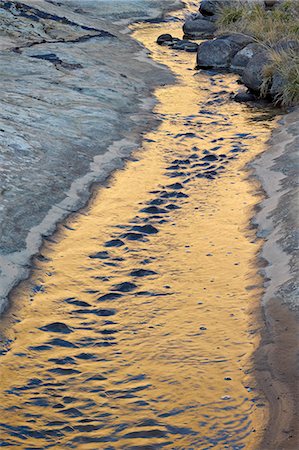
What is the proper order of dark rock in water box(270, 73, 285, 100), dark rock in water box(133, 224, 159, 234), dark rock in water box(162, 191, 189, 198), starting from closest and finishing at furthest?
dark rock in water box(133, 224, 159, 234) → dark rock in water box(162, 191, 189, 198) → dark rock in water box(270, 73, 285, 100)

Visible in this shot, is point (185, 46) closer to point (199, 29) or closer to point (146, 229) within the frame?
point (199, 29)

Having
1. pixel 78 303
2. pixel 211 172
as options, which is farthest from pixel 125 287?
pixel 211 172

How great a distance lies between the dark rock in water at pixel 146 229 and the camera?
905 cm

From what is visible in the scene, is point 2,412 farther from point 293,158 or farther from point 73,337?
point 293,158

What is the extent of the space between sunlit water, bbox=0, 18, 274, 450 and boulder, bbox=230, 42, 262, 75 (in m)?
6.69

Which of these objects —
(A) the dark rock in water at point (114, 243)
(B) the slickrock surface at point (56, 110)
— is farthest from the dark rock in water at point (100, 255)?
(B) the slickrock surface at point (56, 110)

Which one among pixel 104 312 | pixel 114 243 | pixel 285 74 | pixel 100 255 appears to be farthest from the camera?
pixel 285 74

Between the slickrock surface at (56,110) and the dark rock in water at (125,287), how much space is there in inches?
36.4

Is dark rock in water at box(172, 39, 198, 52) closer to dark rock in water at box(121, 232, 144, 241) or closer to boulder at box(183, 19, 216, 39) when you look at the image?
boulder at box(183, 19, 216, 39)

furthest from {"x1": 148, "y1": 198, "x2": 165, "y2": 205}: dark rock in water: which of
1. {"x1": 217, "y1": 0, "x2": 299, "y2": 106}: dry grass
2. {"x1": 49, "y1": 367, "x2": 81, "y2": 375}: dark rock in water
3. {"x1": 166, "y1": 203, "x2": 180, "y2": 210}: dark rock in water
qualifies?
{"x1": 217, "y1": 0, "x2": 299, "y2": 106}: dry grass

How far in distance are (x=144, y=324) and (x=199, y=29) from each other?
1687cm

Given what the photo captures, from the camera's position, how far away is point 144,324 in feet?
23.2

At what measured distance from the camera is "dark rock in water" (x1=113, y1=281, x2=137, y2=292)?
25.4ft

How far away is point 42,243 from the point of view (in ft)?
28.0
